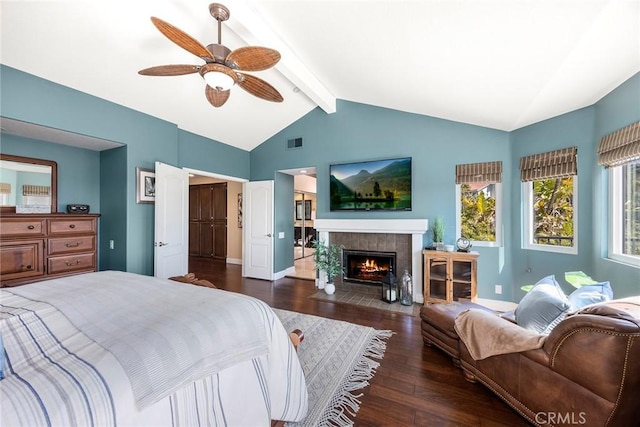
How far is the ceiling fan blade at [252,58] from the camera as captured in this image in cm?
182

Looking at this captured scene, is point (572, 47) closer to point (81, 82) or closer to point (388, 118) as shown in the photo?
point (388, 118)

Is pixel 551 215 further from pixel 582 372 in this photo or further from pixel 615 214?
pixel 582 372

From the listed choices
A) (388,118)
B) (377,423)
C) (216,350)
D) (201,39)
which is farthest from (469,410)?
(201,39)

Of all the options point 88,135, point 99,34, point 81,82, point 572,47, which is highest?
point 99,34

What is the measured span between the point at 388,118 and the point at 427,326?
3191 mm

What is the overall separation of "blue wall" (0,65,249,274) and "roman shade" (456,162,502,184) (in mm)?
4450

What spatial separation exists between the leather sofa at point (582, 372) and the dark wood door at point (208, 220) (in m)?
6.61

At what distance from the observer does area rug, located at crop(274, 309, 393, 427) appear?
169 centimetres

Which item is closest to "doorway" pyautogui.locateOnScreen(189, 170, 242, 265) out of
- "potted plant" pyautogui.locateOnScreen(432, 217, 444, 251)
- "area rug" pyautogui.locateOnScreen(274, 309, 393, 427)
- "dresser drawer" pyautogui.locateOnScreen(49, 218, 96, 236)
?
"dresser drawer" pyautogui.locateOnScreen(49, 218, 96, 236)

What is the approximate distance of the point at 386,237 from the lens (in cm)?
418

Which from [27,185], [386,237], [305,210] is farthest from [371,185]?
[27,185]

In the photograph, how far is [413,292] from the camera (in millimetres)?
3824

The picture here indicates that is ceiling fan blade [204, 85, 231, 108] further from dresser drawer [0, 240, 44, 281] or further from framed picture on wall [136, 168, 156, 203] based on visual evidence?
dresser drawer [0, 240, 44, 281]

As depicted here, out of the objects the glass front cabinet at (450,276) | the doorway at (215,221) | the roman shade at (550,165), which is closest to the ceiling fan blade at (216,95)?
the glass front cabinet at (450,276)
